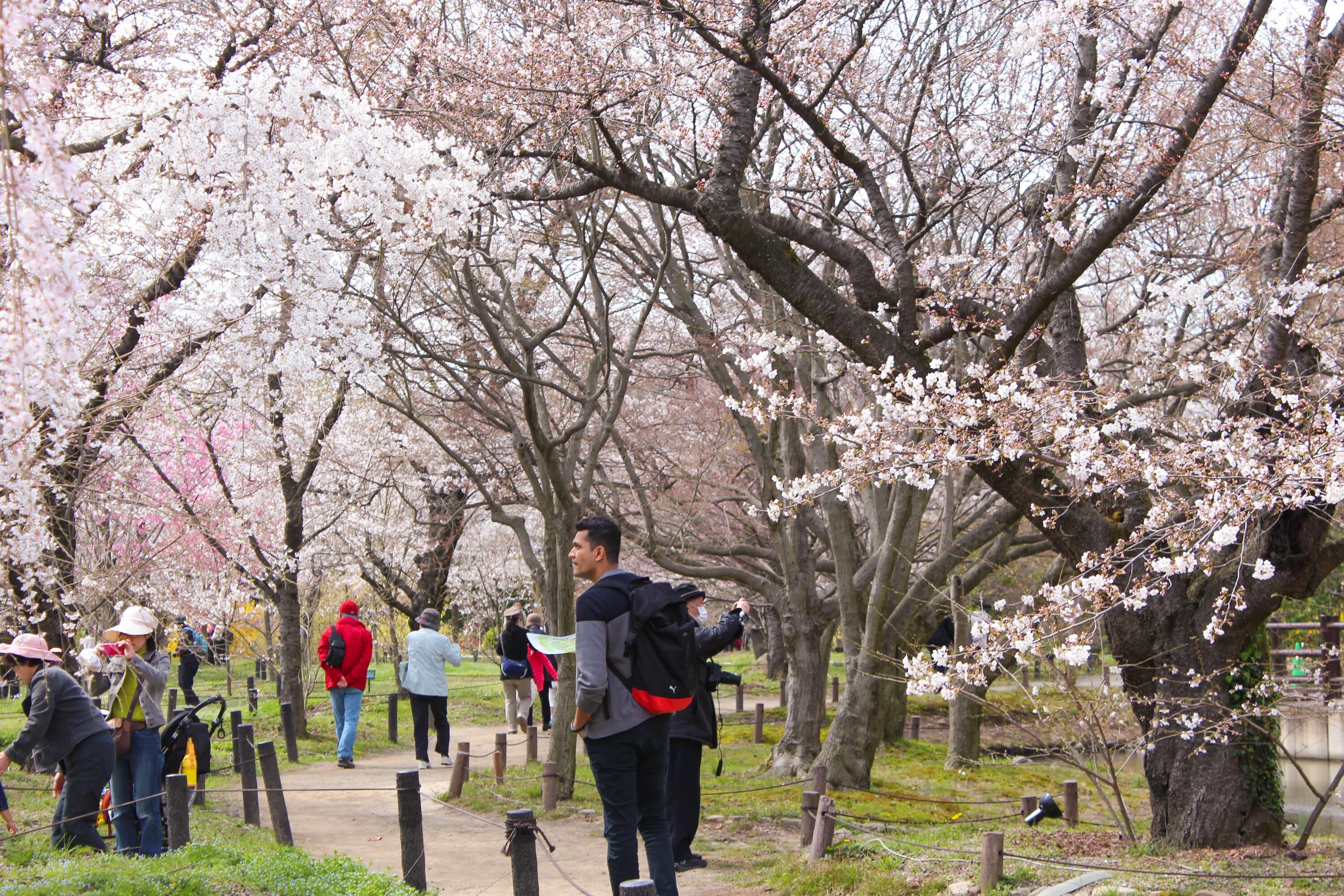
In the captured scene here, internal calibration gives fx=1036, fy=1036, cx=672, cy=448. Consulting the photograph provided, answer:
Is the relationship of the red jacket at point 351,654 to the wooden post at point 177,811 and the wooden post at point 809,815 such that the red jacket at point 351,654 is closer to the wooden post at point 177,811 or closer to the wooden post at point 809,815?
the wooden post at point 177,811

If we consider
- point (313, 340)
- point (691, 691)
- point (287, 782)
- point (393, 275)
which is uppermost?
point (393, 275)

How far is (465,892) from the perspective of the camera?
6492 mm

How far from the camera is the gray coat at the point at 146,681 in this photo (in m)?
6.48

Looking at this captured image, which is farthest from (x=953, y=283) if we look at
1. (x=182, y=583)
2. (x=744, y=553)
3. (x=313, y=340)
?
(x=182, y=583)

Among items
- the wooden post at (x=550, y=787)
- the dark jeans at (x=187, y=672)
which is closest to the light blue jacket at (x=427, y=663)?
the wooden post at (x=550, y=787)

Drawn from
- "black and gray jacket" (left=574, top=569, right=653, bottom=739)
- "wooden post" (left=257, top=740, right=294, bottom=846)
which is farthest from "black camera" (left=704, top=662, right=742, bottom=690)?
"wooden post" (left=257, top=740, right=294, bottom=846)

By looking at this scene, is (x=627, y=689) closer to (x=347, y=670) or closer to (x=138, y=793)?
(x=138, y=793)

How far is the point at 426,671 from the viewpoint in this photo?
10734 mm

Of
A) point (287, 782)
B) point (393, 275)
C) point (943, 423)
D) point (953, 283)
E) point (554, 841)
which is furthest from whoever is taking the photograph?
point (287, 782)

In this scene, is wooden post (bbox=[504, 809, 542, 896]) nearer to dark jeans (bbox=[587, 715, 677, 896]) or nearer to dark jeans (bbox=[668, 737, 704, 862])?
dark jeans (bbox=[587, 715, 677, 896])

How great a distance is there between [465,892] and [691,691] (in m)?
2.56

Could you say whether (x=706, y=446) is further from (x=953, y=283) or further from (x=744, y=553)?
(x=953, y=283)

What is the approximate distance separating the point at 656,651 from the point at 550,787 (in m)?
4.64

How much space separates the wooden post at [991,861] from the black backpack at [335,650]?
757cm
